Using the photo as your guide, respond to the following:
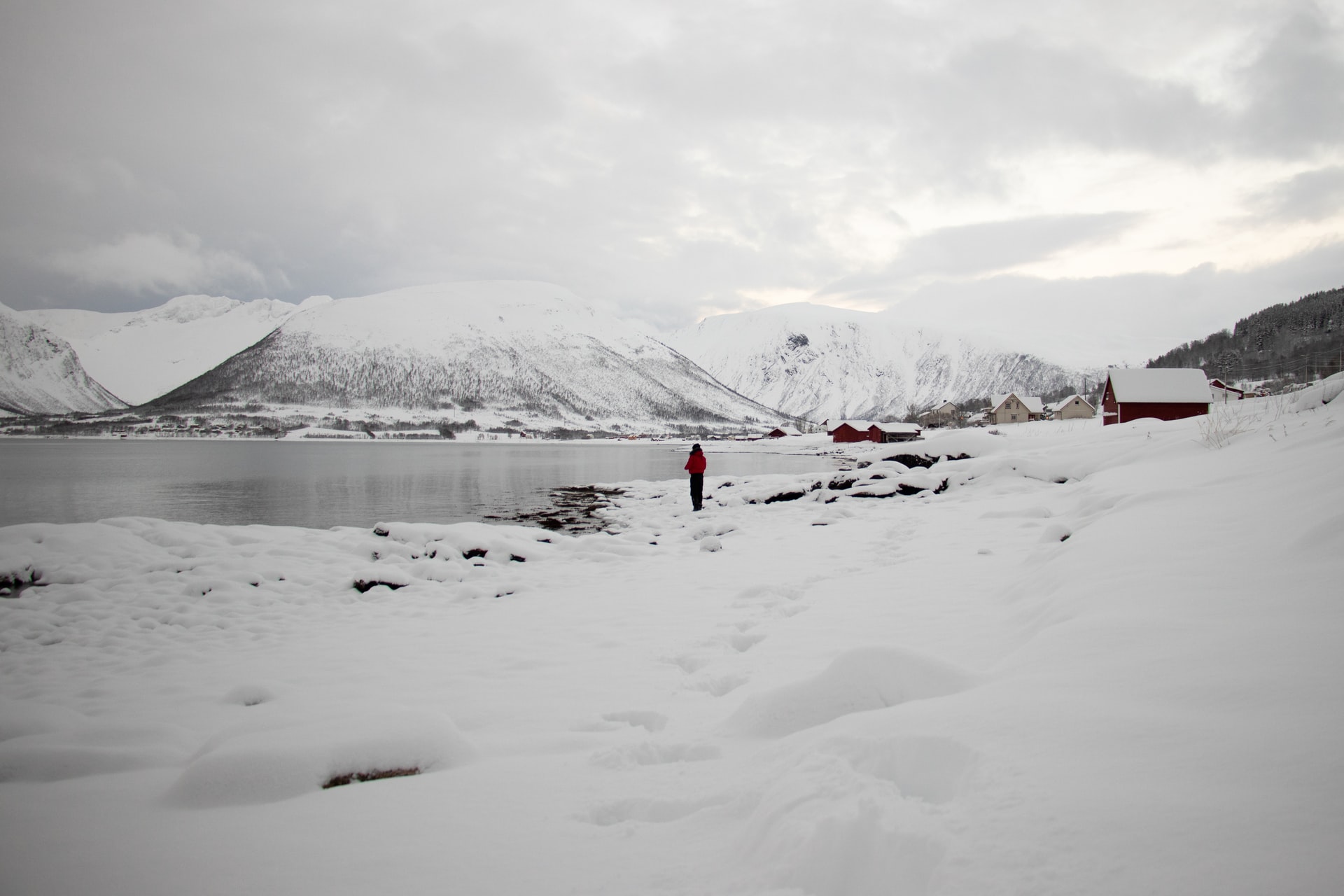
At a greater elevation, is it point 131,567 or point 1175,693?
point 1175,693

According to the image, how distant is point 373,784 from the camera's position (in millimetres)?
3352

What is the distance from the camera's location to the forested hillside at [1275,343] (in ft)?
270

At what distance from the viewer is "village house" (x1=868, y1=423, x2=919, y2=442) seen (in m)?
94.2

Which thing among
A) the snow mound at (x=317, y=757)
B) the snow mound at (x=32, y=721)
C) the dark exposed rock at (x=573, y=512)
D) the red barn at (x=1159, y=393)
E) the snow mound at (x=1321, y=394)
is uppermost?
the red barn at (x=1159, y=393)

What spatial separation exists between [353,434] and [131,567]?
16203 cm

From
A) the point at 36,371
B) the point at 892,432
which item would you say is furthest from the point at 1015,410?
the point at 36,371

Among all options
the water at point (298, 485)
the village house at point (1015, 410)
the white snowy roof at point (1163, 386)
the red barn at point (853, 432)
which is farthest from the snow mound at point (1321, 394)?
the village house at point (1015, 410)

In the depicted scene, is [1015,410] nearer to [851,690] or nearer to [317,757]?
[851,690]

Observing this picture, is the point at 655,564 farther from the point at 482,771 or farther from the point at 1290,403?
the point at 1290,403

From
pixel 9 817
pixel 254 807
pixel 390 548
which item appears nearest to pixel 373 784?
pixel 254 807

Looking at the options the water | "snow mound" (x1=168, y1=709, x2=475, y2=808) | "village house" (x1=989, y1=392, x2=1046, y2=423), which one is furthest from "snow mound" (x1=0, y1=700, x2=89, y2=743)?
"village house" (x1=989, y1=392, x2=1046, y2=423)

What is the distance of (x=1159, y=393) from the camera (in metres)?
43.2

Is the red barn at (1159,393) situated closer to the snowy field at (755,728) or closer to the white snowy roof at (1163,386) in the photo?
the white snowy roof at (1163,386)

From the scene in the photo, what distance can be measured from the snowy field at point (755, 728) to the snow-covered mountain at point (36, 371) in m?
22.6
